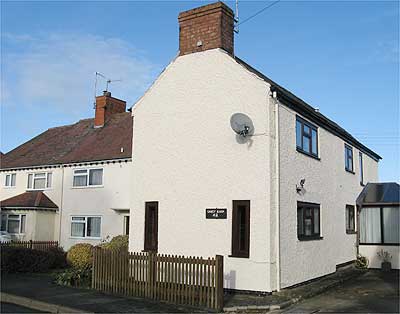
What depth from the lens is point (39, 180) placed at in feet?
94.2

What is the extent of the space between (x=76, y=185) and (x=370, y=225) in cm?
1619

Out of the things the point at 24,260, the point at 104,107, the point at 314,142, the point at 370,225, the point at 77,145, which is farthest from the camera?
the point at 104,107

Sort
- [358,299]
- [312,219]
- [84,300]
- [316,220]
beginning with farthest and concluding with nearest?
[316,220] < [312,219] < [358,299] < [84,300]

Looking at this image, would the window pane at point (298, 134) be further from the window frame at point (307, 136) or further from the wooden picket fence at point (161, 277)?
the wooden picket fence at point (161, 277)

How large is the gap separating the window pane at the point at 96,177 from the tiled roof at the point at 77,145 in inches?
29.4

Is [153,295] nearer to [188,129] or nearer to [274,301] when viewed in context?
[274,301]

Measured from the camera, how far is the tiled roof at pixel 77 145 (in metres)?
26.0

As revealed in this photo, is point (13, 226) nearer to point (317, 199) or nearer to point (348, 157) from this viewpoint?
point (317, 199)

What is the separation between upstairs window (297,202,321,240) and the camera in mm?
14898

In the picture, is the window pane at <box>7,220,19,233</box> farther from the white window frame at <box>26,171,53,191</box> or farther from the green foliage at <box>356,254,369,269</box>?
the green foliage at <box>356,254,369,269</box>

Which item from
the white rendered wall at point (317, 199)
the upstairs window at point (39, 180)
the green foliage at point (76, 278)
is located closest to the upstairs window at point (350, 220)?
the white rendered wall at point (317, 199)

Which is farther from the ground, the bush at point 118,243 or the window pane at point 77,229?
the window pane at point 77,229

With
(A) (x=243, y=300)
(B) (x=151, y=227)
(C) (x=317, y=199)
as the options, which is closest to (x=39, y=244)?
(B) (x=151, y=227)

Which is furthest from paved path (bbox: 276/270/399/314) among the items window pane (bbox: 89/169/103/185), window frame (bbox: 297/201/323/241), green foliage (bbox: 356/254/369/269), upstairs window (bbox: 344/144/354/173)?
window pane (bbox: 89/169/103/185)
